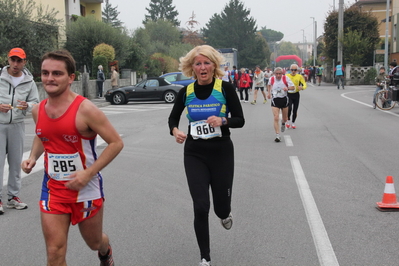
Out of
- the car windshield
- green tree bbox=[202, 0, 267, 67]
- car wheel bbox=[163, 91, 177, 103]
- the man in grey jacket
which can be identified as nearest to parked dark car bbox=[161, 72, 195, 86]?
the car windshield

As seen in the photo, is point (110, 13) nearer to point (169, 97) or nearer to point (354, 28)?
point (354, 28)

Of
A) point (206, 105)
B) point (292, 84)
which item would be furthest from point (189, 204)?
point (292, 84)

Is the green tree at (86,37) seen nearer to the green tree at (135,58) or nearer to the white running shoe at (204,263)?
the green tree at (135,58)

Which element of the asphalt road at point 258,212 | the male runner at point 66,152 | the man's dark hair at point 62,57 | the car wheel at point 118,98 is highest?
the man's dark hair at point 62,57

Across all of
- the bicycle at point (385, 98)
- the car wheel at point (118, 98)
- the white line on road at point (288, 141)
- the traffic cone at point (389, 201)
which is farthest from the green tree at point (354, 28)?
the traffic cone at point (389, 201)

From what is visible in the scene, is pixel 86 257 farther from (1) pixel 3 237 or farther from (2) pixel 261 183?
(2) pixel 261 183

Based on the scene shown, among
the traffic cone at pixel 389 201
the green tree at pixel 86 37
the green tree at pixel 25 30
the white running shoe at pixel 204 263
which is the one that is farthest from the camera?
the green tree at pixel 86 37

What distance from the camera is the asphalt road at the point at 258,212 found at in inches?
186

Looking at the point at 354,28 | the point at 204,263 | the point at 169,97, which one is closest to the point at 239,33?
the point at 354,28

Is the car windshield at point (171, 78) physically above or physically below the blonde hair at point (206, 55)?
below

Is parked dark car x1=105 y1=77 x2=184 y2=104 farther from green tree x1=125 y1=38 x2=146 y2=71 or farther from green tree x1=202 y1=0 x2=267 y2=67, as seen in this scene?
green tree x1=202 y1=0 x2=267 y2=67

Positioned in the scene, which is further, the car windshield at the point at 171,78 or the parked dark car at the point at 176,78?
the car windshield at the point at 171,78

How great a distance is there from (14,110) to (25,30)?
19301mm

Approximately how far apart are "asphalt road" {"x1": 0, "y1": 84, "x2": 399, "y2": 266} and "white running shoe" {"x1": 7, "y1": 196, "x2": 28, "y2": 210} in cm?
12
